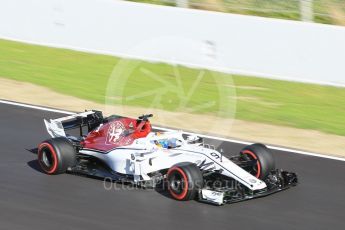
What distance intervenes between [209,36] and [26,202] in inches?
320

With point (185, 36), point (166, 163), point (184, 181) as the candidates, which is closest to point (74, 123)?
point (166, 163)

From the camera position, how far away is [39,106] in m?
15.7

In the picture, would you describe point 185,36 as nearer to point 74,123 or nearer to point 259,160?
point 74,123

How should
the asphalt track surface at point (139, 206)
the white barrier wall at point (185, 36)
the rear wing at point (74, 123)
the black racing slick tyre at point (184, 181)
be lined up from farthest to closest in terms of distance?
the white barrier wall at point (185, 36) < the rear wing at point (74, 123) < the black racing slick tyre at point (184, 181) < the asphalt track surface at point (139, 206)

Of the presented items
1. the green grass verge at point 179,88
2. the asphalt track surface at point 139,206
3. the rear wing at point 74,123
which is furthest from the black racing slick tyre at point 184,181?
the green grass verge at point 179,88

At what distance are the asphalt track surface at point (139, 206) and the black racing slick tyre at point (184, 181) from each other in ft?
0.42

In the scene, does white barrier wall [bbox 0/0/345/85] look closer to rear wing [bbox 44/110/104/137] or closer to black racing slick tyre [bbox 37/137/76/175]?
rear wing [bbox 44/110/104/137]

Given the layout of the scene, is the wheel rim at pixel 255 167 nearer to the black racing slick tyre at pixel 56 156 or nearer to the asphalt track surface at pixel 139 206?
the asphalt track surface at pixel 139 206

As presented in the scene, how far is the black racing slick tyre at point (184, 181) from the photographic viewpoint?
995 cm

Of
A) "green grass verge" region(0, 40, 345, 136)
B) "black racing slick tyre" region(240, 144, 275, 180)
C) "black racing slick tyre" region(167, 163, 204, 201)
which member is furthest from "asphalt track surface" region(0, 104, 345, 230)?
"green grass verge" region(0, 40, 345, 136)

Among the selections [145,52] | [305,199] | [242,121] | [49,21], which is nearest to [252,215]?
[305,199]

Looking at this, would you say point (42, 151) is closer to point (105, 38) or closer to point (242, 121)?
point (242, 121)

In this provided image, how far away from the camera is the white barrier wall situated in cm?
1639

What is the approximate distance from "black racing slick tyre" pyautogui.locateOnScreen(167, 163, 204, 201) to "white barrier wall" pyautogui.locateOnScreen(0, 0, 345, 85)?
7076 millimetres
